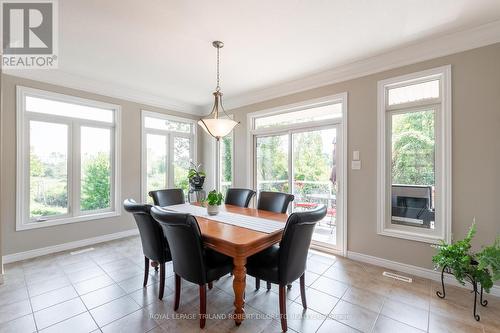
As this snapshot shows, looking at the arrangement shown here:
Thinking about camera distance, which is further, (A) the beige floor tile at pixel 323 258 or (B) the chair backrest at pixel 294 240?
(A) the beige floor tile at pixel 323 258

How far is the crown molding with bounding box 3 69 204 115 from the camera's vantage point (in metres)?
3.21

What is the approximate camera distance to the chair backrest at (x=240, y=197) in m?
3.30

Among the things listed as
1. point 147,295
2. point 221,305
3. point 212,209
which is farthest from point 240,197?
point 147,295

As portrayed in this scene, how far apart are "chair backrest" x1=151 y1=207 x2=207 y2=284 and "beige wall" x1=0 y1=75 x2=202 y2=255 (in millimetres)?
2313

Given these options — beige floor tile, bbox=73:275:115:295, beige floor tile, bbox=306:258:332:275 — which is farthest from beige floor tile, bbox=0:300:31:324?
beige floor tile, bbox=306:258:332:275

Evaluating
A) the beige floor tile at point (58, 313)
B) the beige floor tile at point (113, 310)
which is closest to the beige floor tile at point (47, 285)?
the beige floor tile at point (58, 313)

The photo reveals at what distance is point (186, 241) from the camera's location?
5.75 feet

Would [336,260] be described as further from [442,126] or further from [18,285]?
[18,285]

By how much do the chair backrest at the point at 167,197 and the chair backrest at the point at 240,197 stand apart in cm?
74

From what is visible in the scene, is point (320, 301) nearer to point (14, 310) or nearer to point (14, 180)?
point (14, 310)

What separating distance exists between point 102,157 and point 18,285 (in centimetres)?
209

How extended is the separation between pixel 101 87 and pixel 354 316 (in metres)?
4.71

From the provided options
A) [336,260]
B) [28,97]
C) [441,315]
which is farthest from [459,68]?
[28,97]

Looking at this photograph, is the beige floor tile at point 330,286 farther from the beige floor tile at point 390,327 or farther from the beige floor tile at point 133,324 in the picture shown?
the beige floor tile at point 133,324
